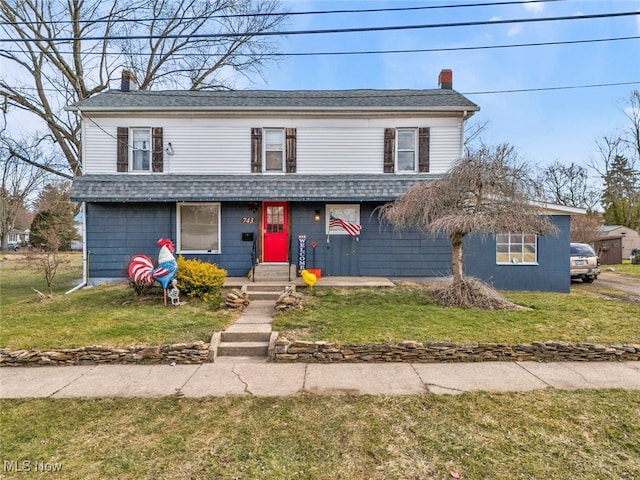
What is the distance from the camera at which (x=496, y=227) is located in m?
6.64

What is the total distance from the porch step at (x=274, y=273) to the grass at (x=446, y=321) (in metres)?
1.73

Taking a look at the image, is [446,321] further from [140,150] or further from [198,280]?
[140,150]

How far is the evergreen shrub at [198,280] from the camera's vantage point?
7.40 metres

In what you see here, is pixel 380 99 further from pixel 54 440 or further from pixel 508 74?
pixel 54 440

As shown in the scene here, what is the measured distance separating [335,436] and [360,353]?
186cm

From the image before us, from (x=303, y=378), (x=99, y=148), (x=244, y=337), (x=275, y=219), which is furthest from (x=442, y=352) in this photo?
(x=99, y=148)

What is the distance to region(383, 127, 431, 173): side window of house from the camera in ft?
34.0

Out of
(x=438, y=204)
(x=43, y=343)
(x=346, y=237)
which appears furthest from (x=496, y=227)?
(x=43, y=343)

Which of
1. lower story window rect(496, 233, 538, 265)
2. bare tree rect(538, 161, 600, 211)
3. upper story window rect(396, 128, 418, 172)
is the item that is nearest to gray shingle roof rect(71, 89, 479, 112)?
Answer: upper story window rect(396, 128, 418, 172)

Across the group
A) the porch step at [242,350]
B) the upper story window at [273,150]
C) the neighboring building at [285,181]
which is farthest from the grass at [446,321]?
the upper story window at [273,150]

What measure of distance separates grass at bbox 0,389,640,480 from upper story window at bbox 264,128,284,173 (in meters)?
8.12

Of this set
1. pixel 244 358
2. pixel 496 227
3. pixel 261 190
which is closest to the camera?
pixel 244 358

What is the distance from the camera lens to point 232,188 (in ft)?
31.7

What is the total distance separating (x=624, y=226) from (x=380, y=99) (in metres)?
38.3
